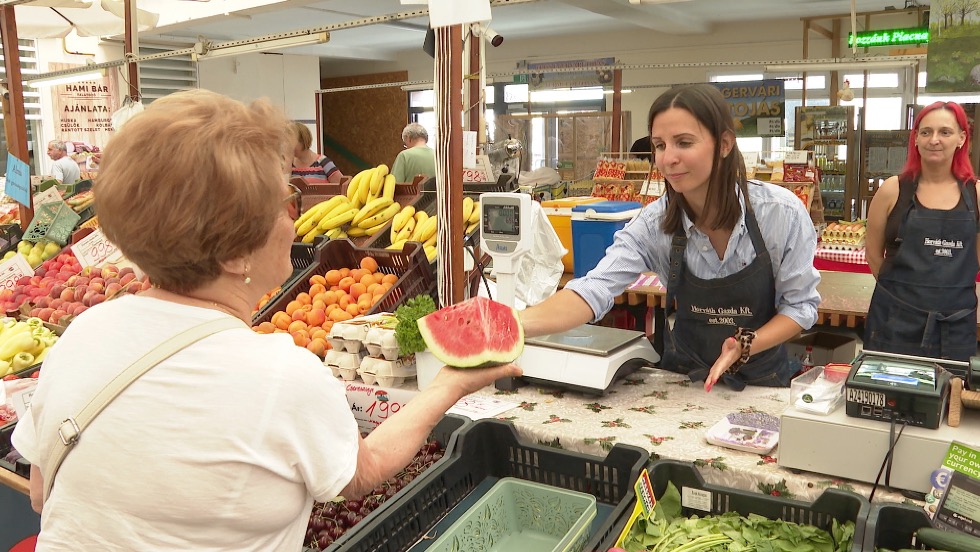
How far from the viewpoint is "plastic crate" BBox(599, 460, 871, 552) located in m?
1.59

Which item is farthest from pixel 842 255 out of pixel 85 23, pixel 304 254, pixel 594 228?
pixel 85 23

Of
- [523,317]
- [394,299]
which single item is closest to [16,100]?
[394,299]

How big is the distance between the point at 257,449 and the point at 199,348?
16cm

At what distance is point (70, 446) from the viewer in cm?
111

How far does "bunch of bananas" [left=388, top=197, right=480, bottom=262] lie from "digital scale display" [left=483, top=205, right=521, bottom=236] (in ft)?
3.29

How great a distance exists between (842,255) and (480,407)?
14.0 feet

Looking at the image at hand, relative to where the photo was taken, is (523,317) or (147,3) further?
(147,3)

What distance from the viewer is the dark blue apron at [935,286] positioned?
362cm

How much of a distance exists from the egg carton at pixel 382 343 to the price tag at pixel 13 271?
2926 millimetres

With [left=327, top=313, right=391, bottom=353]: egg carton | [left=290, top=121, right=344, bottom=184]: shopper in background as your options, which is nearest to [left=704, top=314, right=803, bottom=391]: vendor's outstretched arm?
[left=327, top=313, right=391, bottom=353]: egg carton

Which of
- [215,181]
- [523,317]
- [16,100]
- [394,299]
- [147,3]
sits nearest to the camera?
[215,181]

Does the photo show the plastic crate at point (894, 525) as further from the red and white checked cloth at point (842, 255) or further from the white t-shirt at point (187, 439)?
the red and white checked cloth at point (842, 255)

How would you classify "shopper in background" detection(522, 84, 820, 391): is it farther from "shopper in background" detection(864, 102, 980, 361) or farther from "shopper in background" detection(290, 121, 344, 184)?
"shopper in background" detection(290, 121, 344, 184)

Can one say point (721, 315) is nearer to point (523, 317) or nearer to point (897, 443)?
point (523, 317)
